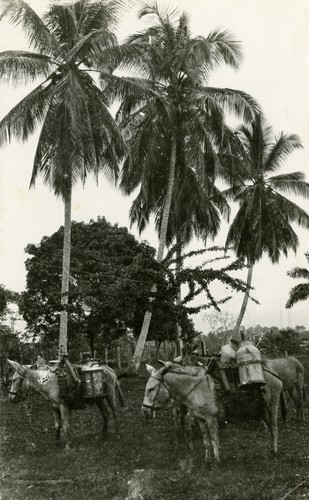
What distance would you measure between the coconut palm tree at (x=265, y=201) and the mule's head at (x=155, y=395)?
674 inches

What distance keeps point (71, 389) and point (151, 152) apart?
34.4 ft

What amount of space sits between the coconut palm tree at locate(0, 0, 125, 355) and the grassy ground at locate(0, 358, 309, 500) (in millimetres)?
4400

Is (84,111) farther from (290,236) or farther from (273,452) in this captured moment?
(290,236)

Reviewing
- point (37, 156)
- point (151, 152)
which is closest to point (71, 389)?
point (37, 156)

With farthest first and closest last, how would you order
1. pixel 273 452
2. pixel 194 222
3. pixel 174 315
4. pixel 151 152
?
pixel 194 222 < pixel 151 152 < pixel 174 315 < pixel 273 452

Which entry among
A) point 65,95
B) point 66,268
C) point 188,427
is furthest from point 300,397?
point 65,95

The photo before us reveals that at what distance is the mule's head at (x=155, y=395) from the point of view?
7.95 meters

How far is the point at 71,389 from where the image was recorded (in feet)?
31.6

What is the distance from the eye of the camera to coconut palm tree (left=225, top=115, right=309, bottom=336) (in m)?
24.7

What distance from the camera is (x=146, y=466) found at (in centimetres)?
804

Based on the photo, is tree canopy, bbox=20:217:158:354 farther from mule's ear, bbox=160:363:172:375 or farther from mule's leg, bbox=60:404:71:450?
mule's ear, bbox=160:363:172:375

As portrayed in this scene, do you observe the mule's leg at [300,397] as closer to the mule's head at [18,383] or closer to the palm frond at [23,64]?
the mule's head at [18,383]

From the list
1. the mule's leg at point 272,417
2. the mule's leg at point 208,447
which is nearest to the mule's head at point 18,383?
the mule's leg at point 208,447

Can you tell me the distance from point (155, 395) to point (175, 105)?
43.2 ft
